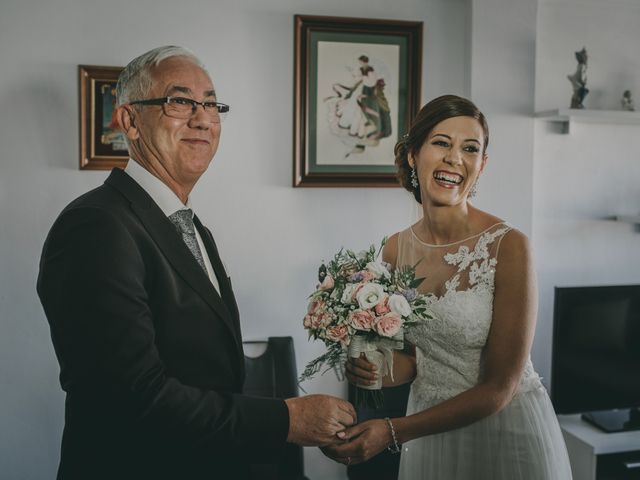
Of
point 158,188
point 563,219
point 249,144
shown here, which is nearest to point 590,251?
point 563,219

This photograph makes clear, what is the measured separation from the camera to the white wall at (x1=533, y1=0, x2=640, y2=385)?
11.2 ft

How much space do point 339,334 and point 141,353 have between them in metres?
0.66

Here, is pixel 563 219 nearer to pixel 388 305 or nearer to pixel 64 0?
pixel 388 305

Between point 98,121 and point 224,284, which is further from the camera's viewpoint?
point 98,121

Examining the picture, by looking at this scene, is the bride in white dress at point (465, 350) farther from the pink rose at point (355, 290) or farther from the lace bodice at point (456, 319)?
the pink rose at point (355, 290)

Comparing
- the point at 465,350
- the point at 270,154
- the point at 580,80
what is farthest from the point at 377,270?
the point at 580,80

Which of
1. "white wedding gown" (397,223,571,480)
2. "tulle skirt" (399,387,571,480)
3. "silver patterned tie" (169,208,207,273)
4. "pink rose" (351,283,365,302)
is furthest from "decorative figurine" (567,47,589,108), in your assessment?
"silver patterned tie" (169,208,207,273)

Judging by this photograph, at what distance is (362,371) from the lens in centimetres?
192

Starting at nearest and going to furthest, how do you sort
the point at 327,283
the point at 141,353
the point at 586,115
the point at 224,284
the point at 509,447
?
1. the point at 141,353
2. the point at 224,284
3. the point at 327,283
4. the point at 509,447
5. the point at 586,115

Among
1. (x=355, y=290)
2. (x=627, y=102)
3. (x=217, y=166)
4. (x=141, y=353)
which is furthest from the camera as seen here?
(x=627, y=102)

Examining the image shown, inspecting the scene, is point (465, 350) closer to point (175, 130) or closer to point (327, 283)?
point (327, 283)

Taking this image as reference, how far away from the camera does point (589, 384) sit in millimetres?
3092

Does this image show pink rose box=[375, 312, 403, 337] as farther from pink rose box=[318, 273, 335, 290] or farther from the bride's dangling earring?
the bride's dangling earring

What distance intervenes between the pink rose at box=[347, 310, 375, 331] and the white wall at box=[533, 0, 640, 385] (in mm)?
2011
